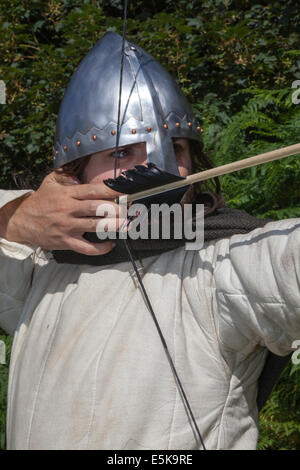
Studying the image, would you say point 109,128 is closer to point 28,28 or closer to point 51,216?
point 51,216

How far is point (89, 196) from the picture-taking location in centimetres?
137

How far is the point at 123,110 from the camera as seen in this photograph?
1.47 metres

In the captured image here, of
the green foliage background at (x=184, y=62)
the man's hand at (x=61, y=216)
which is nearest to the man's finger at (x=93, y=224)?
the man's hand at (x=61, y=216)

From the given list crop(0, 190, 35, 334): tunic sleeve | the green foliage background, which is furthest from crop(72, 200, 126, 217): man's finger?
the green foliage background

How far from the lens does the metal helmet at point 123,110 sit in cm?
143

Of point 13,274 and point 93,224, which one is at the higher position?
point 93,224

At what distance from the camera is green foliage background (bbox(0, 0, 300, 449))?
9.76ft

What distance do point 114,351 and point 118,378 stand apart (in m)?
0.06

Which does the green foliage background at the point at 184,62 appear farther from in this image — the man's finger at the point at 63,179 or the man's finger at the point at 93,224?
the man's finger at the point at 93,224

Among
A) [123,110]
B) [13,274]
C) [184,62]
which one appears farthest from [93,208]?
[184,62]

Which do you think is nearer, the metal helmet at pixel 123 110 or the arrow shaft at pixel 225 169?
the arrow shaft at pixel 225 169

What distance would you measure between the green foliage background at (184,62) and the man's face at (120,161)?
1.24m

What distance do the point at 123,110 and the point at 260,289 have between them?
614 millimetres

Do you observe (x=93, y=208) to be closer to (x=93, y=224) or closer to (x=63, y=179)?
(x=93, y=224)
